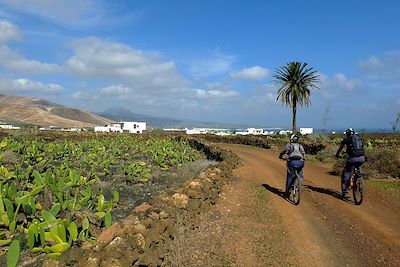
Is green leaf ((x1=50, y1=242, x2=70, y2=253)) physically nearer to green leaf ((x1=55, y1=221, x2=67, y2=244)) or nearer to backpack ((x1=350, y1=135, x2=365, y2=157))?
green leaf ((x1=55, y1=221, x2=67, y2=244))

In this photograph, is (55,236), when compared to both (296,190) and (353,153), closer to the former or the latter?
(296,190)

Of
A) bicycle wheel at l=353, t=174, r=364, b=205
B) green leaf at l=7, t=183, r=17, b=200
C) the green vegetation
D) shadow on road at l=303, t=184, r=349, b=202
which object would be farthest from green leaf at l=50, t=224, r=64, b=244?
the green vegetation

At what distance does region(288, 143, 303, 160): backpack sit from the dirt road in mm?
1566

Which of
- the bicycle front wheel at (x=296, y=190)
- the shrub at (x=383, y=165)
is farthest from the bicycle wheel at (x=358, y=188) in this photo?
the shrub at (x=383, y=165)

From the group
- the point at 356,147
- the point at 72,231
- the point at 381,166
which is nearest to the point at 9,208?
the point at 72,231

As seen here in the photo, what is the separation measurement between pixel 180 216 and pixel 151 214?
0.99m

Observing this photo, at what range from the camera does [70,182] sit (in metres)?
13.3

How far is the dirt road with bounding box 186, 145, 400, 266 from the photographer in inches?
308

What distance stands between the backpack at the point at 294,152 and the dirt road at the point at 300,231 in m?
1.57

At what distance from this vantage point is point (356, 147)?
41.0 ft

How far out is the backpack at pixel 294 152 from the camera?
1238cm

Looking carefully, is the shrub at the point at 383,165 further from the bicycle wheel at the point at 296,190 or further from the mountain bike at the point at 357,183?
the bicycle wheel at the point at 296,190

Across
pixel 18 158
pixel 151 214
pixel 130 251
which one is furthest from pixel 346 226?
pixel 18 158

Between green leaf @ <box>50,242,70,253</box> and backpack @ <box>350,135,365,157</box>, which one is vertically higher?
backpack @ <box>350,135,365,157</box>
